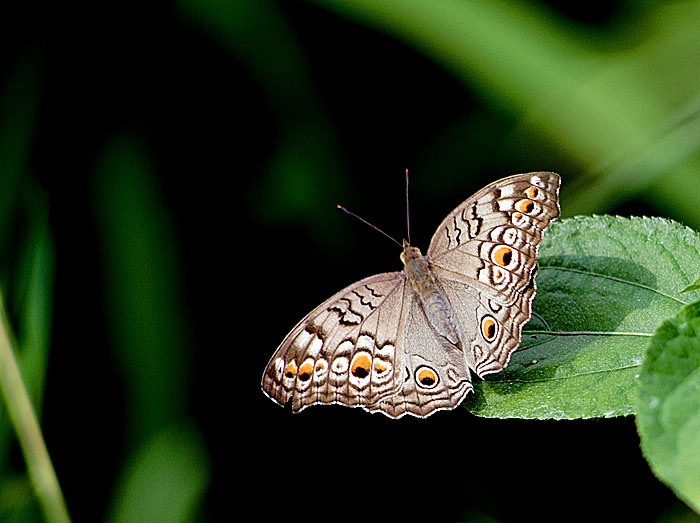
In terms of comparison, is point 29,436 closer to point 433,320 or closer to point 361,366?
point 361,366

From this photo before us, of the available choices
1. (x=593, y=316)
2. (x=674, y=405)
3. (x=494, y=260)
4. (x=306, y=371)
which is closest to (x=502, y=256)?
(x=494, y=260)

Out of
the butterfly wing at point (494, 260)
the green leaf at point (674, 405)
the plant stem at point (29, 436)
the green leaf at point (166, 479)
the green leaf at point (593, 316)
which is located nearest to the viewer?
the green leaf at point (674, 405)

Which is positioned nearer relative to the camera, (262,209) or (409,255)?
(409,255)

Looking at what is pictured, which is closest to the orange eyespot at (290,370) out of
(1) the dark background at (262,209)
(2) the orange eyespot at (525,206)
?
(2) the orange eyespot at (525,206)

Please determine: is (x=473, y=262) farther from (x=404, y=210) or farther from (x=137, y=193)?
(x=137, y=193)

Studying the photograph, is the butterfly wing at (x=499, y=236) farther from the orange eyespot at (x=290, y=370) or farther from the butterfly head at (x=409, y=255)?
the orange eyespot at (x=290, y=370)

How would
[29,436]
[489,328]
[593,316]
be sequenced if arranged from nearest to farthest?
1. [593,316]
2. [489,328]
3. [29,436]

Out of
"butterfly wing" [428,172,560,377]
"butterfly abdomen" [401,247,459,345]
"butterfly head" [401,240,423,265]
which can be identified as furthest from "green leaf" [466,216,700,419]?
"butterfly head" [401,240,423,265]
